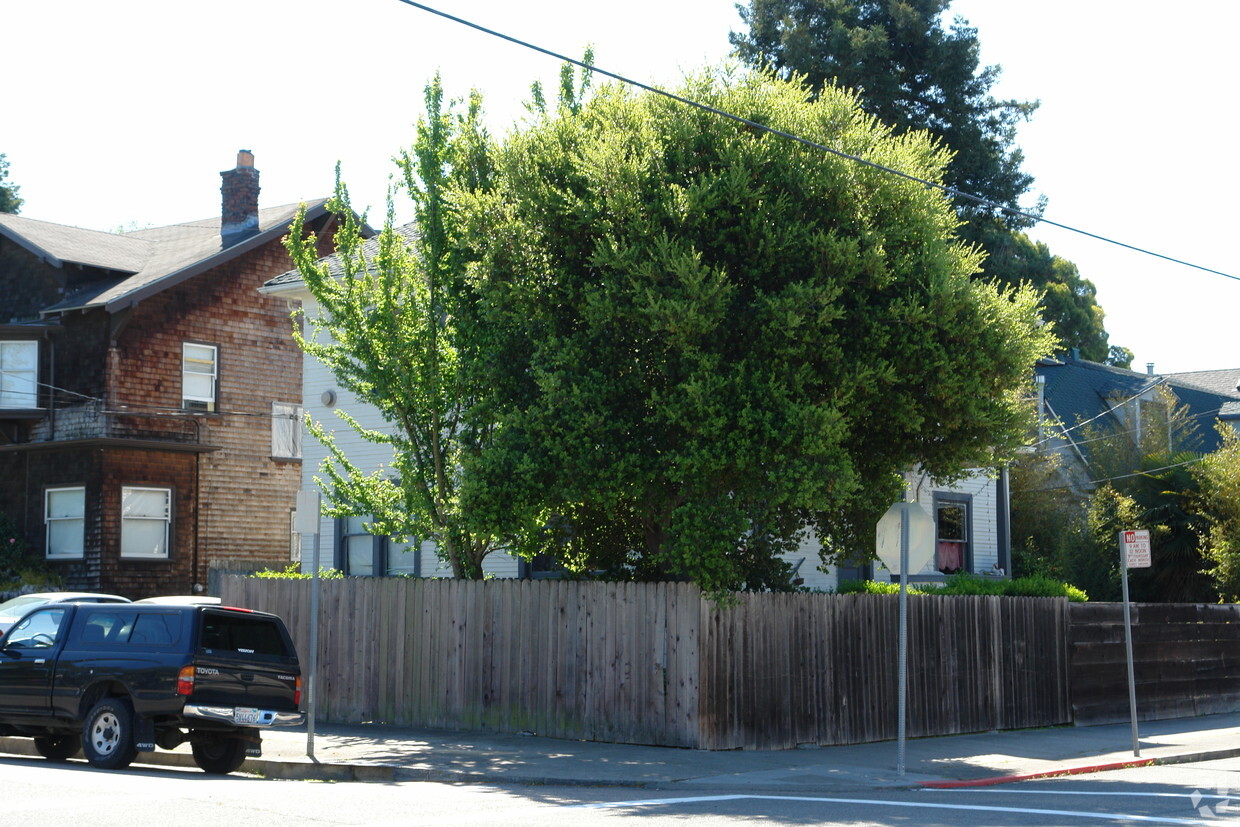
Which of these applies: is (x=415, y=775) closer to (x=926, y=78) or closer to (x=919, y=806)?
(x=919, y=806)

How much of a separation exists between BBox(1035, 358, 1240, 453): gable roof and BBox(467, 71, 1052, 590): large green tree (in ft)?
67.2

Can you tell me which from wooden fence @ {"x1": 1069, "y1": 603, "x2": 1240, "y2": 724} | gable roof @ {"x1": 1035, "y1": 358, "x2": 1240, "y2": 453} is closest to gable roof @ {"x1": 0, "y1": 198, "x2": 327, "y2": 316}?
gable roof @ {"x1": 1035, "y1": 358, "x2": 1240, "y2": 453}

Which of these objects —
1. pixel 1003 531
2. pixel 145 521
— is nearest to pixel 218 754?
pixel 1003 531

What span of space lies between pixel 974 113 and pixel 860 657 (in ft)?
81.0

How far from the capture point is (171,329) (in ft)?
107

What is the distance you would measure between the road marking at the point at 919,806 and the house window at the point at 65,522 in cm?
2347

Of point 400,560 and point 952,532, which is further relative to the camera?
point 952,532

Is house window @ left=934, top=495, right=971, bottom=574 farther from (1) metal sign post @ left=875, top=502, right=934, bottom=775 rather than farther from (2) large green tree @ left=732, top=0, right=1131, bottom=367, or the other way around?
(1) metal sign post @ left=875, top=502, right=934, bottom=775

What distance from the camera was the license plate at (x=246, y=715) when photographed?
13.4 m

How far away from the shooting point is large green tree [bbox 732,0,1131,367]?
36312mm

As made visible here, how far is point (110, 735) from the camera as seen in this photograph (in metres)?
13.6

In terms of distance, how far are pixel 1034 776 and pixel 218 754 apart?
8467mm

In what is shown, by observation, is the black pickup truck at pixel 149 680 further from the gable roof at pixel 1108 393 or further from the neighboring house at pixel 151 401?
the gable roof at pixel 1108 393

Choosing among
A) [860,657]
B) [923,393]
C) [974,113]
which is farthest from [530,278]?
[974,113]
